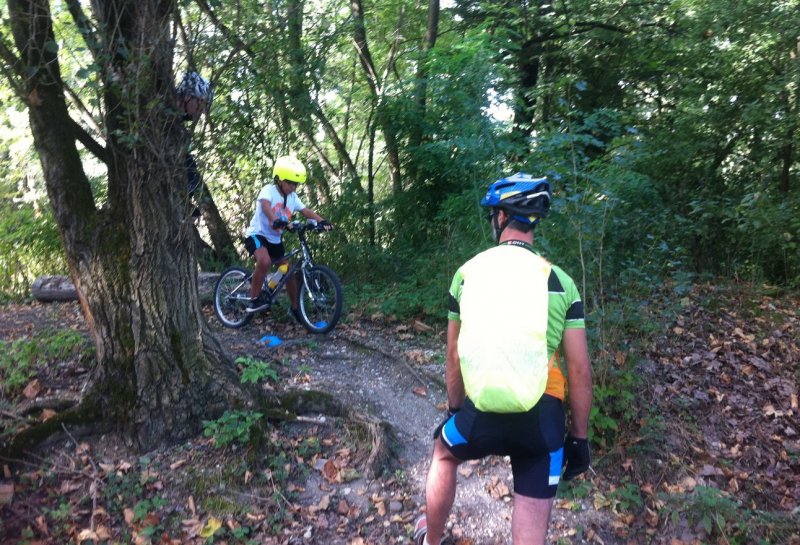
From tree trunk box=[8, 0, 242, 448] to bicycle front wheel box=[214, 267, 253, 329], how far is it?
2.65 m

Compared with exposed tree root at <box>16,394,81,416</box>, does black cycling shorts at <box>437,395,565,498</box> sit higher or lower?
higher

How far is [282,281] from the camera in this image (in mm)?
7066

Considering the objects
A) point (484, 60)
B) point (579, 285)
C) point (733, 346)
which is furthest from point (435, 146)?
point (733, 346)

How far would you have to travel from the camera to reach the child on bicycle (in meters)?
6.65

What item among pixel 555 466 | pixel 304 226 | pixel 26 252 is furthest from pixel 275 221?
pixel 26 252

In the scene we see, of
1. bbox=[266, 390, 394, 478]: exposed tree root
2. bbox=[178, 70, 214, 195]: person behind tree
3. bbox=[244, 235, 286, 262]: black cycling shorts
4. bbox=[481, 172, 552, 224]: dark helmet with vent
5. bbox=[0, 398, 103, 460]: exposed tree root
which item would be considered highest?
bbox=[178, 70, 214, 195]: person behind tree

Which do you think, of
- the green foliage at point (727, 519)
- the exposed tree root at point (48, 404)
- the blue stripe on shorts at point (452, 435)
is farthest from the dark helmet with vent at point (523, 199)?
the exposed tree root at point (48, 404)

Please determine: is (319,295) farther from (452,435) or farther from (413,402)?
(452,435)

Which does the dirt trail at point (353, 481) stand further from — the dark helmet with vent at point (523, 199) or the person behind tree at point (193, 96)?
the dark helmet with vent at point (523, 199)

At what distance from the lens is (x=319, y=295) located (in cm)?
693

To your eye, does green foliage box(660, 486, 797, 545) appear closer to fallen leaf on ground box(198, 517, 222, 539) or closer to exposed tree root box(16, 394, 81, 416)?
fallen leaf on ground box(198, 517, 222, 539)

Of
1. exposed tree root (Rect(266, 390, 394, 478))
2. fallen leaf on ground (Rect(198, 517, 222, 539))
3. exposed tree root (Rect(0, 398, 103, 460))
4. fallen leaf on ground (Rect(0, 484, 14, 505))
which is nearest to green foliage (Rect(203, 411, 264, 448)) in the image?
exposed tree root (Rect(266, 390, 394, 478))

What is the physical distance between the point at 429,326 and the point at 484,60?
3608 millimetres

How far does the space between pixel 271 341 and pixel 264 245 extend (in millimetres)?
1196
